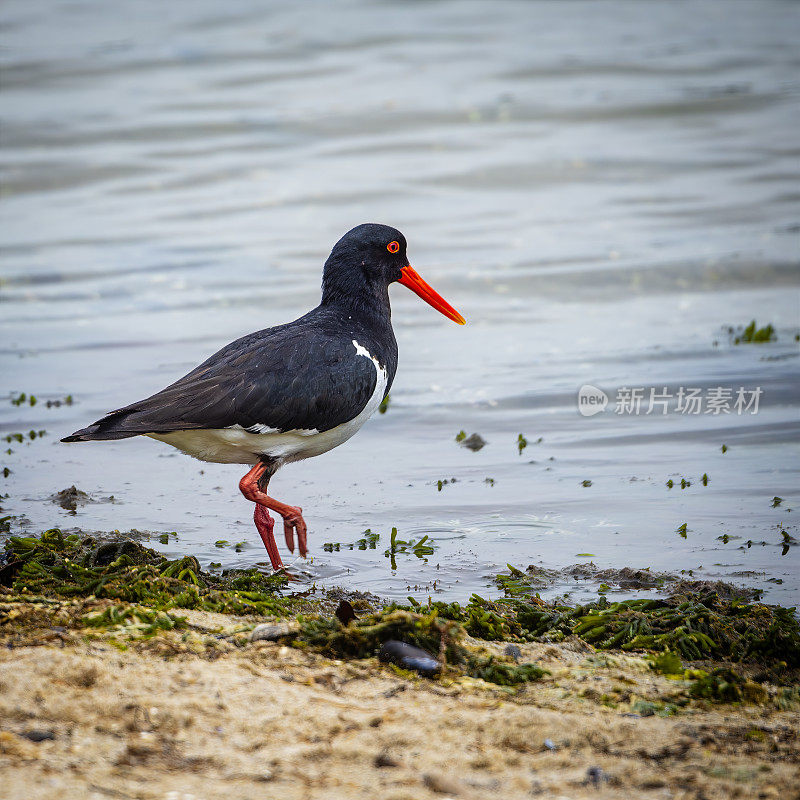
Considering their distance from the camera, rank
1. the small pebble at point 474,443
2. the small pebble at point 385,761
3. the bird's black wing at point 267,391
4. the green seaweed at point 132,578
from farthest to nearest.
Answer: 1. the small pebble at point 474,443
2. the bird's black wing at point 267,391
3. the green seaweed at point 132,578
4. the small pebble at point 385,761

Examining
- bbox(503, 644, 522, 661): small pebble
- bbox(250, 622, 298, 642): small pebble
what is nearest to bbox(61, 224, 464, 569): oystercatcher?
bbox(250, 622, 298, 642): small pebble

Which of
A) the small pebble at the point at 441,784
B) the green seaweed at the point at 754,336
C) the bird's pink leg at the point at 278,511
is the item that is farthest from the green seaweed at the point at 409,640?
the green seaweed at the point at 754,336

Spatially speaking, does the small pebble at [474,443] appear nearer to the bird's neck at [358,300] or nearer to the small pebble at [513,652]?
the bird's neck at [358,300]

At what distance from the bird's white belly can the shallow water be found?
52cm

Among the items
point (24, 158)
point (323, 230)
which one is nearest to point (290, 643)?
point (323, 230)

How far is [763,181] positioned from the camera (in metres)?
16.2

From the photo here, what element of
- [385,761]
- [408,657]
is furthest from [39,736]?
[408,657]

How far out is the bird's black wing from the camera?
18.3 feet

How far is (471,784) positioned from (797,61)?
23.8 metres

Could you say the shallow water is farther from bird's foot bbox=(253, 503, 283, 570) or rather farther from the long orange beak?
the long orange beak

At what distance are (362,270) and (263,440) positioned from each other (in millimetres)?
1412

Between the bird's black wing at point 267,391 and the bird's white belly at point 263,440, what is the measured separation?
0.24 ft

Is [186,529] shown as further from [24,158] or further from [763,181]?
[24,158]

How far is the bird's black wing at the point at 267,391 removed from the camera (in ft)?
18.3
